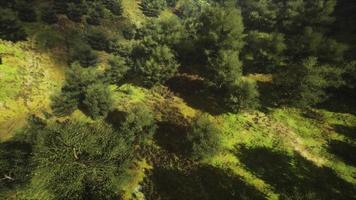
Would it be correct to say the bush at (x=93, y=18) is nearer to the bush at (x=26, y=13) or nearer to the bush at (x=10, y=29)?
the bush at (x=26, y=13)

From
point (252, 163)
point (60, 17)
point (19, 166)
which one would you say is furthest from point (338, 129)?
point (60, 17)

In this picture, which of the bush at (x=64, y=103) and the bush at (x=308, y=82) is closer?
the bush at (x=308, y=82)

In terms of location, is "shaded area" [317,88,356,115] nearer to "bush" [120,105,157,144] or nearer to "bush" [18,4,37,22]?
"bush" [120,105,157,144]

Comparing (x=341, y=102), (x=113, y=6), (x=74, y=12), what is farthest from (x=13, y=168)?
(x=113, y=6)

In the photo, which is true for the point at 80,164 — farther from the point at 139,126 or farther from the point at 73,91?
the point at 73,91

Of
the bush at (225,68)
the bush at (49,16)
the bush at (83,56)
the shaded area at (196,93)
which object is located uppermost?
the bush at (225,68)

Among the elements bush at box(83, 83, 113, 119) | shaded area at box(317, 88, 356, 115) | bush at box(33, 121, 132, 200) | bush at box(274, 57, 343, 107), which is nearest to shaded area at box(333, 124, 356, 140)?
shaded area at box(317, 88, 356, 115)

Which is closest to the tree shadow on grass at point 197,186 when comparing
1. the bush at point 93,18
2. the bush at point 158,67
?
the bush at point 158,67
